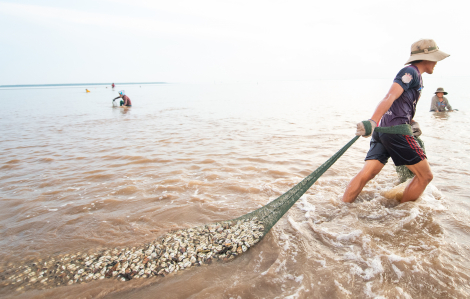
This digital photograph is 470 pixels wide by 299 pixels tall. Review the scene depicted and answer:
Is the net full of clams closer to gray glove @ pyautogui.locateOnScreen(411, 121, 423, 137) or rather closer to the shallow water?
the shallow water

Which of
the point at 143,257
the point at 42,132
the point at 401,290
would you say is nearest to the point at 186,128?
Answer: the point at 42,132

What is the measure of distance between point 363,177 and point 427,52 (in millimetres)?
1592

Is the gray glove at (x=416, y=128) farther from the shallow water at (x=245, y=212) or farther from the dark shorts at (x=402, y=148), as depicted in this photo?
the shallow water at (x=245, y=212)

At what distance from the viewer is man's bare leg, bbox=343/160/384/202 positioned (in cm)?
321

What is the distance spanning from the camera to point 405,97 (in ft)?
9.45

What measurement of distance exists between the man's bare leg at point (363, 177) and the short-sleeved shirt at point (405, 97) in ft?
1.73

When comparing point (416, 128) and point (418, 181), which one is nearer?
point (418, 181)

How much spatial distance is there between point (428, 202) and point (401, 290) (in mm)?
2028

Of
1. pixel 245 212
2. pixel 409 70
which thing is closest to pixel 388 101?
pixel 409 70

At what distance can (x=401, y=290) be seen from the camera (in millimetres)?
2102

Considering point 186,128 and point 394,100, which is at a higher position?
point 394,100

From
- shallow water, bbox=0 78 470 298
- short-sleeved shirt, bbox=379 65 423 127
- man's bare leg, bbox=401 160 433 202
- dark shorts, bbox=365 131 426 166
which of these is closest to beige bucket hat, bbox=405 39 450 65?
short-sleeved shirt, bbox=379 65 423 127

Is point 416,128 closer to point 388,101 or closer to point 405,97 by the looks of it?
point 405,97

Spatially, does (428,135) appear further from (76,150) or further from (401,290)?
(76,150)
